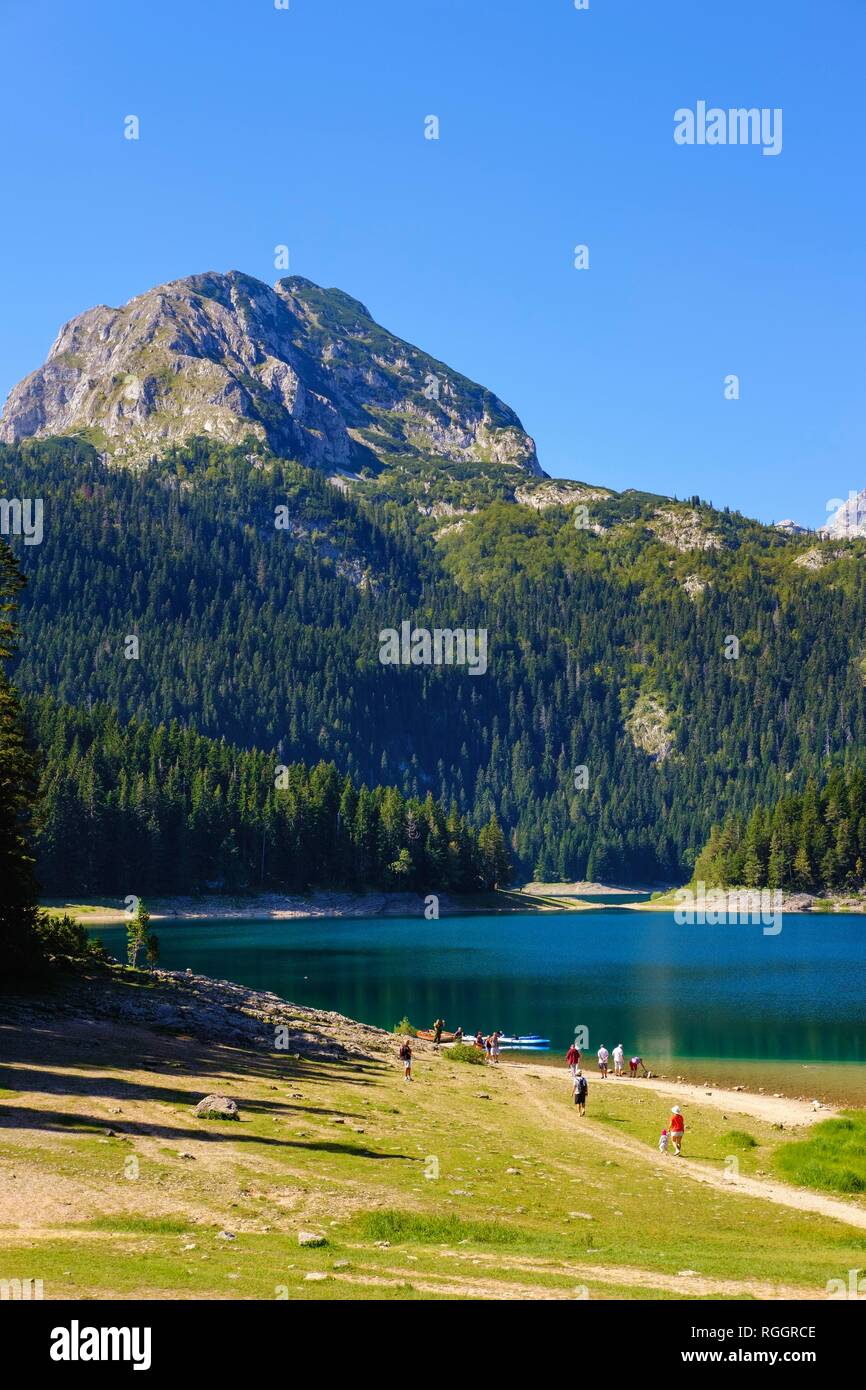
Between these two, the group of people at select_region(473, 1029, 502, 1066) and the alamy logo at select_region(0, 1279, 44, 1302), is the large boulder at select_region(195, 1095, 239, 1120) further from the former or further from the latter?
the group of people at select_region(473, 1029, 502, 1066)

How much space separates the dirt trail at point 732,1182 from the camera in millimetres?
33531

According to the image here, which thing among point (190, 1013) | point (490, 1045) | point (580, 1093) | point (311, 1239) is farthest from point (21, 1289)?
point (490, 1045)

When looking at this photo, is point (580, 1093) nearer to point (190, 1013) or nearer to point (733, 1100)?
point (733, 1100)

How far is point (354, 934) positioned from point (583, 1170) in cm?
12697

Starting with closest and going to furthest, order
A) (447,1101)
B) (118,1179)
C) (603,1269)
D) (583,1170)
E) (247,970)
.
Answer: (603,1269) → (118,1179) → (583,1170) → (447,1101) → (247,970)

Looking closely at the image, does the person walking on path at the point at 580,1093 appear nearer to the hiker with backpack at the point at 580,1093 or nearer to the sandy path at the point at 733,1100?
the hiker with backpack at the point at 580,1093

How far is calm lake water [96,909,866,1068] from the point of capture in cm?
7731

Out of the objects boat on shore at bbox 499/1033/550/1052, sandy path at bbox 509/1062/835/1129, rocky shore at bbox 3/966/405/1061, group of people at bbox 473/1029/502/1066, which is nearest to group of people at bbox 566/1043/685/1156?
sandy path at bbox 509/1062/835/1129

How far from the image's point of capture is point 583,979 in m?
108

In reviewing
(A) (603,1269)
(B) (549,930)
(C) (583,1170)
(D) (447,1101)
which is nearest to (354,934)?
(B) (549,930)

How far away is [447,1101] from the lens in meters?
48.5
